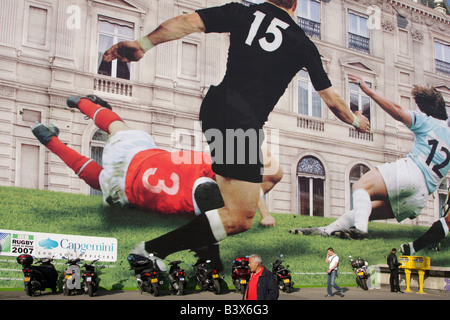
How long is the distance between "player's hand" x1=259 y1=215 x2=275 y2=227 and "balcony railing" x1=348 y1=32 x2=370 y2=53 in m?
7.12

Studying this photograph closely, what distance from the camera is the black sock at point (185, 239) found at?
13188 mm

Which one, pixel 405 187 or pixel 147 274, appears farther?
pixel 405 187

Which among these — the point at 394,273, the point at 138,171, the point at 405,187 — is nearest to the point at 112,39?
the point at 138,171

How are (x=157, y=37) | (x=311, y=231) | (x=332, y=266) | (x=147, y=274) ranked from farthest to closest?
1. (x=311, y=231)
2. (x=157, y=37)
3. (x=332, y=266)
4. (x=147, y=274)

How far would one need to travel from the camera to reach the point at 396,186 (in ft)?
57.5

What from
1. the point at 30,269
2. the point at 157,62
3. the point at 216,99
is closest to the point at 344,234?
the point at 216,99

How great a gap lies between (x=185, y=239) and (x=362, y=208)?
21.6ft

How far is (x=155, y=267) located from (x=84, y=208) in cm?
233

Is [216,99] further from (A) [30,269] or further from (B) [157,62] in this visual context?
(A) [30,269]

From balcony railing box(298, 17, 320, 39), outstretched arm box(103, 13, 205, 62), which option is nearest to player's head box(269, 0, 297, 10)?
balcony railing box(298, 17, 320, 39)

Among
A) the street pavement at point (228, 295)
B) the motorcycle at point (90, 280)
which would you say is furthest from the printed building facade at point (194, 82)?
the street pavement at point (228, 295)

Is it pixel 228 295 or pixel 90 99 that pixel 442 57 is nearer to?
pixel 228 295

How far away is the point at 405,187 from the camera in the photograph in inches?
697

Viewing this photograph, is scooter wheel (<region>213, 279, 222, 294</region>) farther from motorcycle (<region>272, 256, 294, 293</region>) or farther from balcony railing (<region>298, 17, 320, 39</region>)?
balcony railing (<region>298, 17, 320, 39</region>)
